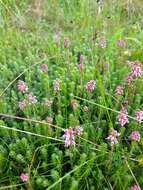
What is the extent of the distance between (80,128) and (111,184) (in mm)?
349

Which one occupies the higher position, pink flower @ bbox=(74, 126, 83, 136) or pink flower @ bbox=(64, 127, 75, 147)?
pink flower @ bbox=(64, 127, 75, 147)

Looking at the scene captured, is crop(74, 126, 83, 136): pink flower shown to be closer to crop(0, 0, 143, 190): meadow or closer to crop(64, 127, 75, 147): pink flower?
crop(0, 0, 143, 190): meadow

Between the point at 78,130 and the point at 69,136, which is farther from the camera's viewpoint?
the point at 78,130

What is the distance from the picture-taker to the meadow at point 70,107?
1879 mm

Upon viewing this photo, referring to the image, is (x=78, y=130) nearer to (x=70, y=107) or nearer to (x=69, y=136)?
(x=69, y=136)

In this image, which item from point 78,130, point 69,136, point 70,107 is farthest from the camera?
point 70,107

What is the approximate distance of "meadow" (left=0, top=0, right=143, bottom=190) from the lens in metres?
1.88

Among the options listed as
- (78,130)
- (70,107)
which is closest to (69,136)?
(78,130)

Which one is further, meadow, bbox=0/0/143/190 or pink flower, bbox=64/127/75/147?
meadow, bbox=0/0/143/190

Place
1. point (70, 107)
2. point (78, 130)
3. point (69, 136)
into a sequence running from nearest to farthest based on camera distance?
point (69, 136) < point (78, 130) < point (70, 107)

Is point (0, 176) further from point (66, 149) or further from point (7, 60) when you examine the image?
point (7, 60)

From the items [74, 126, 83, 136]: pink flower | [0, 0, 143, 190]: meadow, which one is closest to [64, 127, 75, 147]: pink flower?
[0, 0, 143, 190]: meadow

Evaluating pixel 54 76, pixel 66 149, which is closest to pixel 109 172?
pixel 66 149

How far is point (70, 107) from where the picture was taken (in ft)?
7.36
